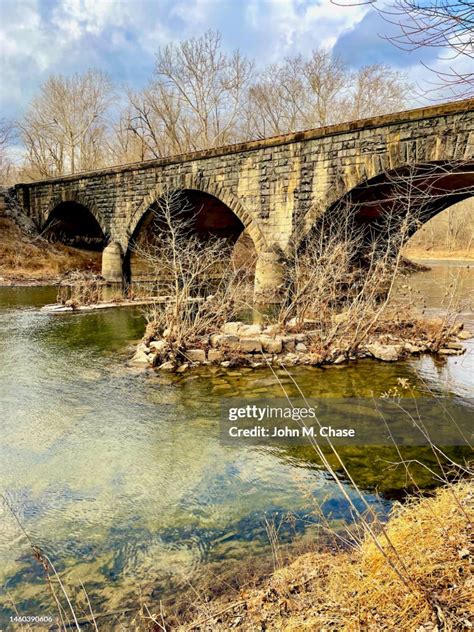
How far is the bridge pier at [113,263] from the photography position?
1830 cm

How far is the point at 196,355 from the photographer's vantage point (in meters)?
7.72

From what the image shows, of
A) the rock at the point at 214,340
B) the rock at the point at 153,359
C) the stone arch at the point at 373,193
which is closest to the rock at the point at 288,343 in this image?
the rock at the point at 214,340

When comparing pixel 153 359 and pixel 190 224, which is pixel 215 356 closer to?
pixel 153 359

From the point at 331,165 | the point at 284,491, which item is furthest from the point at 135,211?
the point at 284,491

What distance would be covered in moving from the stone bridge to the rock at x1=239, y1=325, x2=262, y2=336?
296 cm

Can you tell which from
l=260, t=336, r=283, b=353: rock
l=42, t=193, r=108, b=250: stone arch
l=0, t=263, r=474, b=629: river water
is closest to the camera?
l=0, t=263, r=474, b=629: river water

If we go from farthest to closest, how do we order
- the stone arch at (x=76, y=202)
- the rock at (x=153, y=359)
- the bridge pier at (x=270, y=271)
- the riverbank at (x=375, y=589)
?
the stone arch at (x=76, y=202), the bridge pier at (x=270, y=271), the rock at (x=153, y=359), the riverbank at (x=375, y=589)

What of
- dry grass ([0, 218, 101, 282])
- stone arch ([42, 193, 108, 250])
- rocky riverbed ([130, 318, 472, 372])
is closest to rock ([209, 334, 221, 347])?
rocky riverbed ([130, 318, 472, 372])

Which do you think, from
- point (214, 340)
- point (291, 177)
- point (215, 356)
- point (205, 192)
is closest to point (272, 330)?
point (214, 340)

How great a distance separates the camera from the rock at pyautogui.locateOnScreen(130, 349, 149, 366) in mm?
7816

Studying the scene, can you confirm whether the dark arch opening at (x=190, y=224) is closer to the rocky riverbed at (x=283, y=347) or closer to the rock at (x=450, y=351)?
the rocky riverbed at (x=283, y=347)

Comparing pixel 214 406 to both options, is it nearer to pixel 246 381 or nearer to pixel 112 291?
pixel 246 381

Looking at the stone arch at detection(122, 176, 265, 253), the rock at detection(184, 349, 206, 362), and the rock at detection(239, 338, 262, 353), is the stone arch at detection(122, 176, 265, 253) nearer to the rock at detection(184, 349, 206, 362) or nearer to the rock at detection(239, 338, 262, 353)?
the rock at detection(239, 338, 262, 353)

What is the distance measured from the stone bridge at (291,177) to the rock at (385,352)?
2.46 meters
